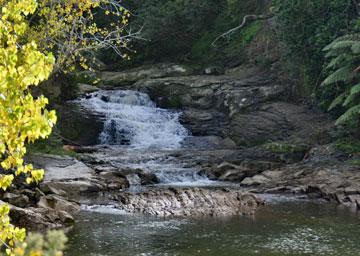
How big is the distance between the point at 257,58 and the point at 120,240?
77.9 feet

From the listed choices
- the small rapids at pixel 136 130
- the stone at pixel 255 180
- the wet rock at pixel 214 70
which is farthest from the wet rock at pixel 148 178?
the wet rock at pixel 214 70

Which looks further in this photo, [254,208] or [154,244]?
[254,208]

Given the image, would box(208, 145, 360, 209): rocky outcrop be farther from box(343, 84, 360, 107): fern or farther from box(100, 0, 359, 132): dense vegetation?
box(343, 84, 360, 107): fern

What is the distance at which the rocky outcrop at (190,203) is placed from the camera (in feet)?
50.3

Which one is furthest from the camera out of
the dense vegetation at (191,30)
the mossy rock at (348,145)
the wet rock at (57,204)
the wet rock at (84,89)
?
the dense vegetation at (191,30)

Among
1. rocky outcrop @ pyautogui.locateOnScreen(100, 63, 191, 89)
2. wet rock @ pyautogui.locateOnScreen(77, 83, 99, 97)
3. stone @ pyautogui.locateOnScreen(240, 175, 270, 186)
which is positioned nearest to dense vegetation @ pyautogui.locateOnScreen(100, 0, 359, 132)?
rocky outcrop @ pyautogui.locateOnScreen(100, 63, 191, 89)

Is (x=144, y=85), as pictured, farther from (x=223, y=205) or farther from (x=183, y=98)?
(x=223, y=205)

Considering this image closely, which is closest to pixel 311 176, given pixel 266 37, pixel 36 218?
pixel 36 218

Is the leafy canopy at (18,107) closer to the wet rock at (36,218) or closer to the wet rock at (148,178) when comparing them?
the wet rock at (36,218)

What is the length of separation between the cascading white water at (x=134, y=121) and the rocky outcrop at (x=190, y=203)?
12.0 meters

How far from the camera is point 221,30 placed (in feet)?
131

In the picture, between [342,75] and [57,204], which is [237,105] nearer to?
[342,75]

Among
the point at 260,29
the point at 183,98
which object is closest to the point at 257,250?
the point at 183,98

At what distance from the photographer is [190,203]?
626 inches
